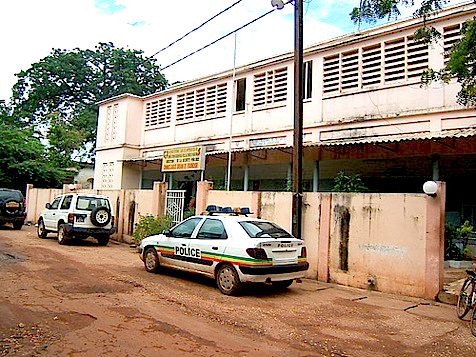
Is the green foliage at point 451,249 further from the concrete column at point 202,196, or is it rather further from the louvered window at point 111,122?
the louvered window at point 111,122

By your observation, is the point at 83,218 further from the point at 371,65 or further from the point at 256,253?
the point at 371,65

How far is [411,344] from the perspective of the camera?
552cm

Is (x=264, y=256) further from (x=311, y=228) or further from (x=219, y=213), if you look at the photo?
(x=311, y=228)

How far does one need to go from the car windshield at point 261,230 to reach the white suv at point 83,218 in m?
7.85

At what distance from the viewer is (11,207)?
62.1 ft

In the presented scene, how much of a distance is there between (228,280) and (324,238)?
9.40 ft

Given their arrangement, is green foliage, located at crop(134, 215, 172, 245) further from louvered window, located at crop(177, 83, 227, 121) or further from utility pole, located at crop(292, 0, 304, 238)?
louvered window, located at crop(177, 83, 227, 121)

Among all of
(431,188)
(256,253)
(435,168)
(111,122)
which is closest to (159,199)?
(256,253)

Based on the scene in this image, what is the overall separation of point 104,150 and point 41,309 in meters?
19.0

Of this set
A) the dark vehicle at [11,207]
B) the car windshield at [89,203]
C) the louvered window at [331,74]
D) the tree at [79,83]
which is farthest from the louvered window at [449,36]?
the tree at [79,83]

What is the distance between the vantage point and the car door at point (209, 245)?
810 cm

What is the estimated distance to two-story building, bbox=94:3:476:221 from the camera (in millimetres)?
12570

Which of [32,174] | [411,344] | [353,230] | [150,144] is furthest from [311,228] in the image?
[32,174]

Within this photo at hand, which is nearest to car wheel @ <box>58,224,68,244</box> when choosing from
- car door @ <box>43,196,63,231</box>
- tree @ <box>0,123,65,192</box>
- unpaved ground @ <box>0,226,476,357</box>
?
car door @ <box>43,196,63,231</box>
